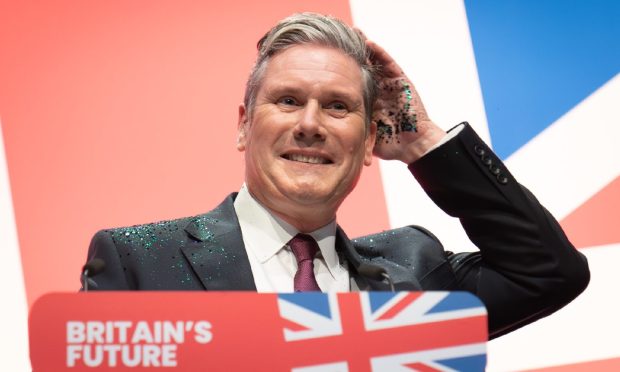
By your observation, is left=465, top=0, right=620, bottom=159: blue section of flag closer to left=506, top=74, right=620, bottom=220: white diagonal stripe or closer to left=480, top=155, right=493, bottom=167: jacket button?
left=506, top=74, right=620, bottom=220: white diagonal stripe

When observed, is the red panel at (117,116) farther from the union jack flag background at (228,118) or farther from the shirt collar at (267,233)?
the shirt collar at (267,233)

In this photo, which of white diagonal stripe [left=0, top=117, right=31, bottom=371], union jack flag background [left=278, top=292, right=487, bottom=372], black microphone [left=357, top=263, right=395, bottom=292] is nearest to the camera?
union jack flag background [left=278, top=292, right=487, bottom=372]

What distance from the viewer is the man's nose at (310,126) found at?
1900 millimetres

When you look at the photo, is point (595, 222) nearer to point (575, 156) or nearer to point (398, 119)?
point (575, 156)

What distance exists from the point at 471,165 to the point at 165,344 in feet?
3.23

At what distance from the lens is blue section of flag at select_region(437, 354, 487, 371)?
136 centimetres

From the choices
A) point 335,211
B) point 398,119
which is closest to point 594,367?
point 398,119

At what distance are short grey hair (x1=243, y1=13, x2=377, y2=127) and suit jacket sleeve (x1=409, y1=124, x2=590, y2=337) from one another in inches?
8.4

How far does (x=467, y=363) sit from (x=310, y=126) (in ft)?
2.20

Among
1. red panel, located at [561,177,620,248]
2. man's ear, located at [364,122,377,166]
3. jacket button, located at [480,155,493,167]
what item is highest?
man's ear, located at [364,122,377,166]

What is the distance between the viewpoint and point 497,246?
209 cm

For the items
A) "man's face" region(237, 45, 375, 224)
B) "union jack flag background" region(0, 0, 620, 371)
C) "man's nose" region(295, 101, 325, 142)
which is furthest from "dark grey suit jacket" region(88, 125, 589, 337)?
"union jack flag background" region(0, 0, 620, 371)

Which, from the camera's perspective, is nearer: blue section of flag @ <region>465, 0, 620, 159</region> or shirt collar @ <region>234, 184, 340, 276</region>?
shirt collar @ <region>234, 184, 340, 276</region>

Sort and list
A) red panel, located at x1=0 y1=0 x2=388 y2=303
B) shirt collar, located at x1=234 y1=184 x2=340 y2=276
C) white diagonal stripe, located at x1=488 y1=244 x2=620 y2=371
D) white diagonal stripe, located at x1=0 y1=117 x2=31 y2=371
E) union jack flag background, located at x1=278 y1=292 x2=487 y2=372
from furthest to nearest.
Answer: white diagonal stripe, located at x1=488 y1=244 x2=620 y2=371 < red panel, located at x1=0 y1=0 x2=388 y2=303 < white diagonal stripe, located at x1=0 y1=117 x2=31 y2=371 < shirt collar, located at x1=234 y1=184 x2=340 y2=276 < union jack flag background, located at x1=278 y1=292 x2=487 y2=372
